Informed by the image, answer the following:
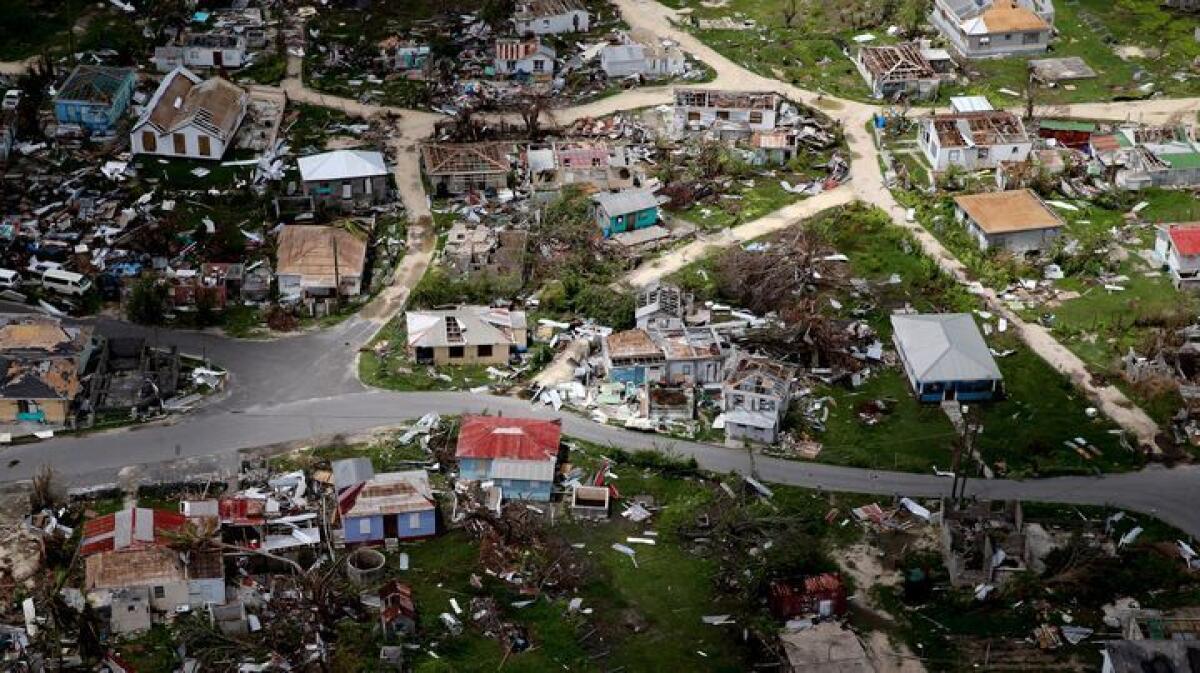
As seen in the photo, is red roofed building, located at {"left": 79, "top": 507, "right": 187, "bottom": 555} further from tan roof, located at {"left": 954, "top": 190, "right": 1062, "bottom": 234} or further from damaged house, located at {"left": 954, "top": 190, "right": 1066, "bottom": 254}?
tan roof, located at {"left": 954, "top": 190, "right": 1062, "bottom": 234}

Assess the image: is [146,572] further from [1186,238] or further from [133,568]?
[1186,238]

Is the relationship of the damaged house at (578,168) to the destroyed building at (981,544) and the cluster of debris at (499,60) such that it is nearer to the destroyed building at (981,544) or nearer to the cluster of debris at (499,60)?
the cluster of debris at (499,60)

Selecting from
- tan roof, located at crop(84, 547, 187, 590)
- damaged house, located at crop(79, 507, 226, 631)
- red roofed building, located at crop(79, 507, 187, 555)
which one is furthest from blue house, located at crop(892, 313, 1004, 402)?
tan roof, located at crop(84, 547, 187, 590)

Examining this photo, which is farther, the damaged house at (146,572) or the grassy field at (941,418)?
the grassy field at (941,418)

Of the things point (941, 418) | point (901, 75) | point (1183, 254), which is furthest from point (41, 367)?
point (901, 75)

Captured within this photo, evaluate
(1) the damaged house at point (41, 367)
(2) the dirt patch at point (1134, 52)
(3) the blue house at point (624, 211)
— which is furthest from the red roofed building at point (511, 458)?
(2) the dirt patch at point (1134, 52)

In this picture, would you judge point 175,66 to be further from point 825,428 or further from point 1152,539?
point 1152,539
